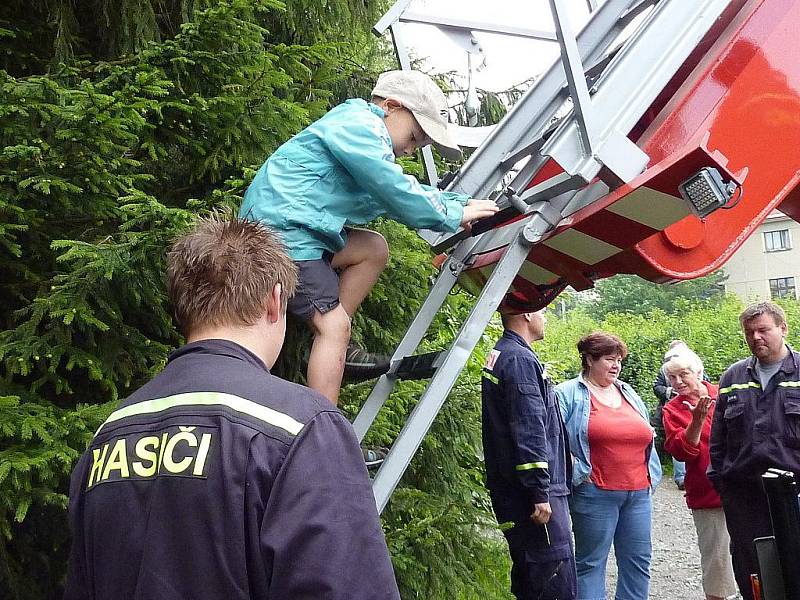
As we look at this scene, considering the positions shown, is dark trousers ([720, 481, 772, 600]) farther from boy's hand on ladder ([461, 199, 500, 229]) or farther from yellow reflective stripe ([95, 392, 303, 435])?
yellow reflective stripe ([95, 392, 303, 435])

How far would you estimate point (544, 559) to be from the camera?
374cm

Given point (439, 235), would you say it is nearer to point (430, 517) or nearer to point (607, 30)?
point (607, 30)

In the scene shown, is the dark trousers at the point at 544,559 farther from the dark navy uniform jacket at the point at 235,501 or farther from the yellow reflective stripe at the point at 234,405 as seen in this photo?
the yellow reflective stripe at the point at 234,405

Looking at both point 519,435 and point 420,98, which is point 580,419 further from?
point 420,98

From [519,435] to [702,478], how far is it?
1.95 m

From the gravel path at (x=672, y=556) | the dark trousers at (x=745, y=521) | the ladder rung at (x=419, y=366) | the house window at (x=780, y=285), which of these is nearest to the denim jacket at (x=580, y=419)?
the dark trousers at (x=745, y=521)

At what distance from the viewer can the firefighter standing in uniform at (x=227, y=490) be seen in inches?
53.2

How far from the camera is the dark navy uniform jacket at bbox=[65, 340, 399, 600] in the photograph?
4.42 feet

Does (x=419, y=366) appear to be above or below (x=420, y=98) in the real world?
below

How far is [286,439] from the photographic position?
54.8 inches

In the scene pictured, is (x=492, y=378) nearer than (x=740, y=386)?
Yes

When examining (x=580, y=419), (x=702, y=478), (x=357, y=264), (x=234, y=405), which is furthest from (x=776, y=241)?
(x=234, y=405)

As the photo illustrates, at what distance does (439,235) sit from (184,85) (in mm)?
1287

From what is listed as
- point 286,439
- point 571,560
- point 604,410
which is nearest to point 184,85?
point 286,439
